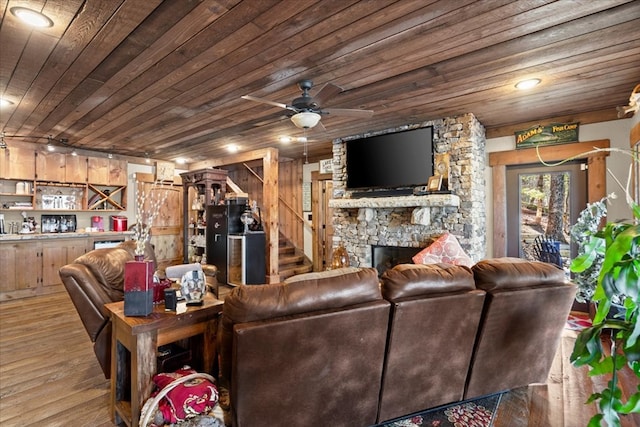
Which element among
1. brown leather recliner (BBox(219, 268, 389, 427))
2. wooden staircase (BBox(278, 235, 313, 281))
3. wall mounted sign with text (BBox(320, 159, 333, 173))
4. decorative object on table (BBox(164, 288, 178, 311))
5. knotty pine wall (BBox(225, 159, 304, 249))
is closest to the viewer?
brown leather recliner (BBox(219, 268, 389, 427))

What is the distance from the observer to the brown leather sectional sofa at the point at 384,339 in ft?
4.99

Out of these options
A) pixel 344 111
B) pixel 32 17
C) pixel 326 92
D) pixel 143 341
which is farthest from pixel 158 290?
pixel 344 111

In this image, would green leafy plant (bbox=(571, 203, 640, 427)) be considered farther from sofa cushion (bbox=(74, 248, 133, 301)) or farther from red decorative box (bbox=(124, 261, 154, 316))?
sofa cushion (bbox=(74, 248, 133, 301))

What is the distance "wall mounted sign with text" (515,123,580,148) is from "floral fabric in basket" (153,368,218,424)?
15.2ft

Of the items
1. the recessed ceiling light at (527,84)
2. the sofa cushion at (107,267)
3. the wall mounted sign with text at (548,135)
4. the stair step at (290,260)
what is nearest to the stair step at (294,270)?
the stair step at (290,260)

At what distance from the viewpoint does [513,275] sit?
2.00 m

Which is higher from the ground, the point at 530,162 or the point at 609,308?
the point at 530,162

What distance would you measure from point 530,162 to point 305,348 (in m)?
4.22

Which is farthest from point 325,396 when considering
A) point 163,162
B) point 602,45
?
point 163,162

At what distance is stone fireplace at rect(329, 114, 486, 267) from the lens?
13.3ft

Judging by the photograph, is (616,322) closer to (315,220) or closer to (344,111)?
(344,111)

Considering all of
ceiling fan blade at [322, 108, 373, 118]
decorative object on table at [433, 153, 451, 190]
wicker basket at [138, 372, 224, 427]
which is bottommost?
wicker basket at [138, 372, 224, 427]

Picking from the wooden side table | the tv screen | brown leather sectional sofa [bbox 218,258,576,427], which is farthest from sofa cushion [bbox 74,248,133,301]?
the tv screen

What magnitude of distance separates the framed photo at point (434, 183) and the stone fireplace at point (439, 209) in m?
0.11
